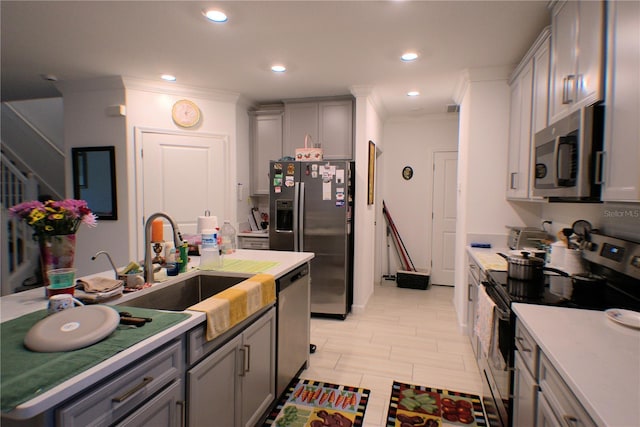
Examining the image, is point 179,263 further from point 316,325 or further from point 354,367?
point 316,325

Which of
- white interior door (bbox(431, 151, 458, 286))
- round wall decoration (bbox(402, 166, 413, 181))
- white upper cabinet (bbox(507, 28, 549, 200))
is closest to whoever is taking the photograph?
white upper cabinet (bbox(507, 28, 549, 200))

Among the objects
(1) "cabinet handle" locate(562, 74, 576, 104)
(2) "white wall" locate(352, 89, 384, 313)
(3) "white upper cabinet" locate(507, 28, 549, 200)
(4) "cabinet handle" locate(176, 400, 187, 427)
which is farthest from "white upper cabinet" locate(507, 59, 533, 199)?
(4) "cabinet handle" locate(176, 400, 187, 427)


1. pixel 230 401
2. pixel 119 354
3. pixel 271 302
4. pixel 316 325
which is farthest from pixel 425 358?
pixel 119 354

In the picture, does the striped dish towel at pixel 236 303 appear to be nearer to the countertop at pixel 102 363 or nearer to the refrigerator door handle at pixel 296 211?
the countertop at pixel 102 363

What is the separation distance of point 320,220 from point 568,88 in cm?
255

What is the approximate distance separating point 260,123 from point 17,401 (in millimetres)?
4296

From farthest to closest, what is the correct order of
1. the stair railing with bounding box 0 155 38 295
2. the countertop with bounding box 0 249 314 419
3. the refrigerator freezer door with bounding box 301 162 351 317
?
1. the stair railing with bounding box 0 155 38 295
2. the refrigerator freezer door with bounding box 301 162 351 317
3. the countertop with bounding box 0 249 314 419

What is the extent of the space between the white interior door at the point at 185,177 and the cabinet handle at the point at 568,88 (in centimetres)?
344

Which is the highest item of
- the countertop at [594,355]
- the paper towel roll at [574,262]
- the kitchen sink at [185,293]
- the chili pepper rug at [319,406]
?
the paper towel roll at [574,262]

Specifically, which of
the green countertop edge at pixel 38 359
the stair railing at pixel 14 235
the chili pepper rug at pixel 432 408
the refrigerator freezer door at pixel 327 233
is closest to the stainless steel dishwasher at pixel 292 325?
the chili pepper rug at pixel 432 408

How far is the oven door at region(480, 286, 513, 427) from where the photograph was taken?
66.0 inches

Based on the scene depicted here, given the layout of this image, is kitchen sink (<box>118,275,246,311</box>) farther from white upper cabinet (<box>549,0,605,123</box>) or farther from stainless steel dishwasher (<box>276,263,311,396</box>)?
white upper cabinet (<box>549,0,605,123</box>)

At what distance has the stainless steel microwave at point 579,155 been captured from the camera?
5.39 feet

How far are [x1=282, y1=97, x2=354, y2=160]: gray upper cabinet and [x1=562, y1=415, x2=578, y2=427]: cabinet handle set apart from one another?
3620 mm
